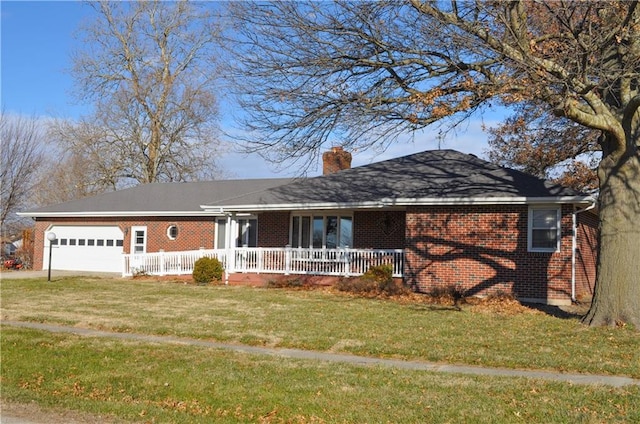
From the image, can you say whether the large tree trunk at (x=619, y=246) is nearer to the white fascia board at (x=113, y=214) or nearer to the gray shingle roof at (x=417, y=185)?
the gray shingle roof at (x=417, y=185)

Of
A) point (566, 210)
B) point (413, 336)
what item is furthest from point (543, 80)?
point (566, 210)

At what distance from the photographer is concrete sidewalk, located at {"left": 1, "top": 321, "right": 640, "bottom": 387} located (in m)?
8.95

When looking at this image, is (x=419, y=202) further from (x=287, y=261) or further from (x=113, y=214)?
(x=113, y=214)

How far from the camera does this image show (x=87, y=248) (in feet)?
106

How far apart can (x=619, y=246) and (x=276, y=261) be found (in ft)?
44.2

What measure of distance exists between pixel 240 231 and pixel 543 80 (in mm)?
17703

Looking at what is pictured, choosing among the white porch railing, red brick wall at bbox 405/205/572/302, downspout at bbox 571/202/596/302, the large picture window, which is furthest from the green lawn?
the large picture window

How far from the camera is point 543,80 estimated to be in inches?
476

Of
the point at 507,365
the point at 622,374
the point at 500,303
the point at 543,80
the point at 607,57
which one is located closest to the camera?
the point at 622,374

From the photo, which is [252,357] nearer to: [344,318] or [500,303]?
[344,318]

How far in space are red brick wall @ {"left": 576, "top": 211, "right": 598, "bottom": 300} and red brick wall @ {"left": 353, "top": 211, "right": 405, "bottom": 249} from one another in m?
5.76

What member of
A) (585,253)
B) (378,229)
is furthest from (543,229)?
(378,229)

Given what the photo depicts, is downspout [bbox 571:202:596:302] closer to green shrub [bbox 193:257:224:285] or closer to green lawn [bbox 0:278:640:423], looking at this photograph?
green lawn [bbox 0:278:640:423]

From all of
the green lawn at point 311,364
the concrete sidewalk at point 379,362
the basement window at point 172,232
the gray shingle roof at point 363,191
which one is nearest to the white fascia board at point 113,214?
the gray shingle roof at point 363,191
